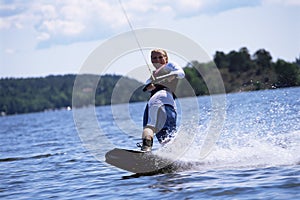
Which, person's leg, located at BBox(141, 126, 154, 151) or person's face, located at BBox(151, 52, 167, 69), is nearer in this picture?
person's leg, located at BBox(141, 126, 154, 151)

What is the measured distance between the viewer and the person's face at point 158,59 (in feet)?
36.6

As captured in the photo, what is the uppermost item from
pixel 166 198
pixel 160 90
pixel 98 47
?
pixel 98 47

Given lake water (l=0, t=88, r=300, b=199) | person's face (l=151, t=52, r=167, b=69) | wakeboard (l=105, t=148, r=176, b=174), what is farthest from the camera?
person's face (l=151, t=52, r=167, b=69)

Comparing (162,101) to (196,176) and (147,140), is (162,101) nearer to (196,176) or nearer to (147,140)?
(147,140)

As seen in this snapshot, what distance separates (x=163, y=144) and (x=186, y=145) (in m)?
1.08

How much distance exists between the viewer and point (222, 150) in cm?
1202

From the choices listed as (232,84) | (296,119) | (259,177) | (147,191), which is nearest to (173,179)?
(147,191)

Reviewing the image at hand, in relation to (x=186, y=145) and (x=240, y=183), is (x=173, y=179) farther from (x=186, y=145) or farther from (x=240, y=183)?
(x=186, y=145)

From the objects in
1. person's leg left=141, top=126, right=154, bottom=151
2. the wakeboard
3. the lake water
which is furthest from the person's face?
the wakeboard

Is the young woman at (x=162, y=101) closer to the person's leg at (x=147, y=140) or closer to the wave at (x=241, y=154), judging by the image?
the person's leg at (x=147, y=140)

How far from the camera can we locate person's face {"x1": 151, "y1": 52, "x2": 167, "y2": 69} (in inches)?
440

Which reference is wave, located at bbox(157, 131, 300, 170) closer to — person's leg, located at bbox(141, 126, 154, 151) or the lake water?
the lake water

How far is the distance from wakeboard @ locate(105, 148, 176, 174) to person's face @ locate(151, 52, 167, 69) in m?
1.90

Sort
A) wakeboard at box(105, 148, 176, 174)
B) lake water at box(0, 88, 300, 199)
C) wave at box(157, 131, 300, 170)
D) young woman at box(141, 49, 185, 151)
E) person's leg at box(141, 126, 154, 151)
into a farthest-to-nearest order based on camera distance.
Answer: young woman at box(141, 49, 185, 151) → person's leg at box(141, 126, 154, 151) → wakeboard at box(105, 148, 176, 174) → wave at box(157, 131, 300, 170) → lake water at box(0, 88, 300, 199)
